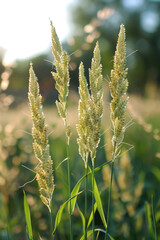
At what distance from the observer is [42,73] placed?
36.9 m

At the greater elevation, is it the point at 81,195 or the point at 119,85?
the point at 119,85

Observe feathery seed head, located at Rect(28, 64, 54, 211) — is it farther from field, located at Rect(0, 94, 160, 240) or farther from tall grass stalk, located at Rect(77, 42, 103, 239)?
field, located at Rect(0, 94, 160, 240)

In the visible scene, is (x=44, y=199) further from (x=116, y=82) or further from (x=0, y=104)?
(x=0, y=104)

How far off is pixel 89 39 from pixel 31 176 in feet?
7.11

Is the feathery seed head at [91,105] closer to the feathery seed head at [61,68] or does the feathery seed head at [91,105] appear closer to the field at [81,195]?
the feathery seed head at [61,68]

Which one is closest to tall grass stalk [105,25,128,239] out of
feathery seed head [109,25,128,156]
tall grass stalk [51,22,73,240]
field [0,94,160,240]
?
feathery seed head [109,25,128,156]

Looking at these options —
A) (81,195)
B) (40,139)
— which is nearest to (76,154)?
(81,195)

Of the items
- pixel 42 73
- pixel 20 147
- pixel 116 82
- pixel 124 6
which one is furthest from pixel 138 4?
pixel 116 82

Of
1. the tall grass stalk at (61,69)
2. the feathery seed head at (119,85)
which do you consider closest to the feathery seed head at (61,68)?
the tall grass stalk at (61,69)

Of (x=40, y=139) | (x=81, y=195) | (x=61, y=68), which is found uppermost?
(x=61, y=68)

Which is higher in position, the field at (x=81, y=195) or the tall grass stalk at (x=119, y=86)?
the tall grass stalk at (x=119, y=86)

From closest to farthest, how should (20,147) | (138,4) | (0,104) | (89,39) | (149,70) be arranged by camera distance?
(89,39)
(0,104)
(20,147)
(149,70)
(138,4)

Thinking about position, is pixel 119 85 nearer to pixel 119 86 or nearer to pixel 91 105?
pixel 119 86

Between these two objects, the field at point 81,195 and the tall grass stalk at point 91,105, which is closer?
the tall grass stalk at point 91,105
